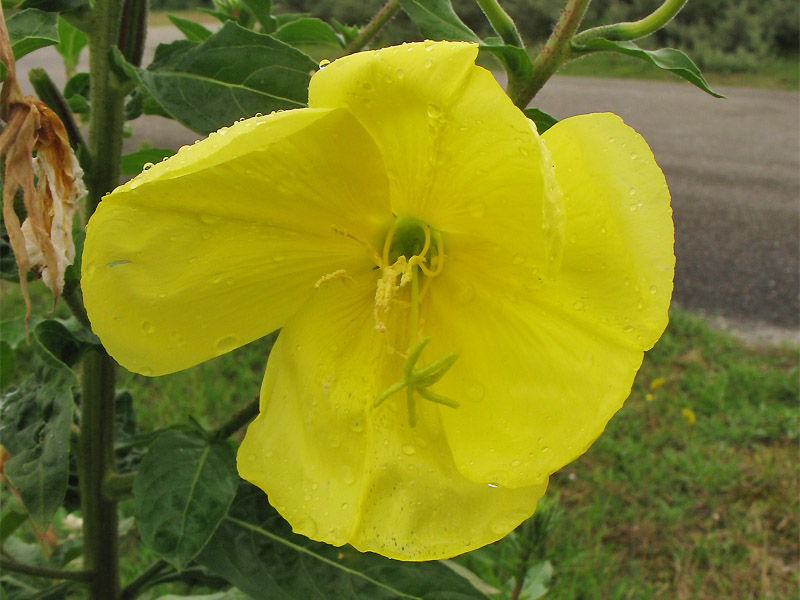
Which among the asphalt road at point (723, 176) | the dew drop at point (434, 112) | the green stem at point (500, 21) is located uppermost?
the green stem at point (500, 21)

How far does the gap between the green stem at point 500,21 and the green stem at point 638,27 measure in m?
0.07

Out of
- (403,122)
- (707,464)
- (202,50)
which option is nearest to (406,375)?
(403,122)

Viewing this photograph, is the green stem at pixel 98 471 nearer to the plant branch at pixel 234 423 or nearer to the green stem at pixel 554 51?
the plant branch at pixel 234 423

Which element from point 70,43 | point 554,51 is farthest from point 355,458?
point 70,43

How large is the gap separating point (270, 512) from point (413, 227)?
→ 1.55 ft

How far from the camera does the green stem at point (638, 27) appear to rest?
2.79 feet

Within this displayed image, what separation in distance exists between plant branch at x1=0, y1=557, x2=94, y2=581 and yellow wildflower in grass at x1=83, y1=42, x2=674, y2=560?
591 mm

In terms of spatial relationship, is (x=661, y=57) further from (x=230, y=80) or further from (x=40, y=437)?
(x=40, y=437)

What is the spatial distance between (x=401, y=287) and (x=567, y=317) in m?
0.21

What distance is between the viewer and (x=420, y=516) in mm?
796

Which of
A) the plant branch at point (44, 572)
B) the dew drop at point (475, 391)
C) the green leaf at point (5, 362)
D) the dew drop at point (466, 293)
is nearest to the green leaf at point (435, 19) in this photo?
the dew drop at point (466, 293)

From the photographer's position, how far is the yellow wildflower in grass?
0.70m

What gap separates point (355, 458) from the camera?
823 mm

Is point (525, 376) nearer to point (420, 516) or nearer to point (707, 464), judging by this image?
point (420, 516)
